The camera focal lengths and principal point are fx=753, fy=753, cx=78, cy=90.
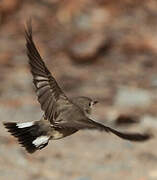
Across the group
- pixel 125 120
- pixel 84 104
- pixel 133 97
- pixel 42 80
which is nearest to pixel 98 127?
pixel 42 80

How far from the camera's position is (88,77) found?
7.65 metres

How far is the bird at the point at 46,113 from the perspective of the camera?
388cm

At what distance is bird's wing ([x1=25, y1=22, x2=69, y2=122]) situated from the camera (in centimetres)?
387

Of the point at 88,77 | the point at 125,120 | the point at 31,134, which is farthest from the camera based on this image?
the point at 88,77

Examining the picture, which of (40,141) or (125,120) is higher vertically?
(40,141)

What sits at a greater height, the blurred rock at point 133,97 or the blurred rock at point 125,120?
the blurred rock at point 133,97

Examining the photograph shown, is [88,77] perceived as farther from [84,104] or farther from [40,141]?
[40,141]

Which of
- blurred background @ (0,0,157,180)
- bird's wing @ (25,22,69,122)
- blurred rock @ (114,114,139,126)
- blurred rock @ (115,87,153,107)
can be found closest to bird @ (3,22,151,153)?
bird's wing @ (25,22,69,122)

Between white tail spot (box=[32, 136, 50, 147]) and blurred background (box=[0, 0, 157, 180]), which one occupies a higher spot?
white tail spot (box=[32, 136, 50, 147])

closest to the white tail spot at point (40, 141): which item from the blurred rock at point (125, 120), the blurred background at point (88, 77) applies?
the blurred background at point (88, 77)

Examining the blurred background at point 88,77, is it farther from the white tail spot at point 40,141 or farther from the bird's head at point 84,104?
the white tail spot at point 40,141

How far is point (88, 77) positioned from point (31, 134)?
3.65m

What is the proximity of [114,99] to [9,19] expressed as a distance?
7.21 feet

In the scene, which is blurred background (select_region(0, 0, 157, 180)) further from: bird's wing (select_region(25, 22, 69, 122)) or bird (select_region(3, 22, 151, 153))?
bird's wing (select_region(25, 22, 69, 122))
